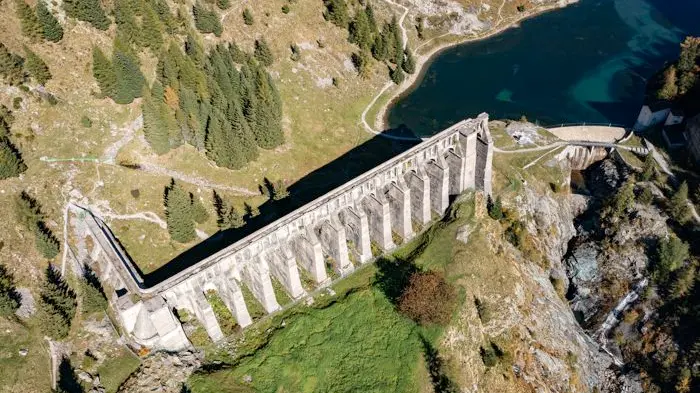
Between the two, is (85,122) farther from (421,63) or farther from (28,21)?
(421,63)

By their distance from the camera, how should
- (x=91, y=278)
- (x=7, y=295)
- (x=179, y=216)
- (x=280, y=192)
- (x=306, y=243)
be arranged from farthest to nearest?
(x=280, y=192) < (x=179, y=216) < (x=306, y=243) < (x=91, y=278) < (x=7, y=295)

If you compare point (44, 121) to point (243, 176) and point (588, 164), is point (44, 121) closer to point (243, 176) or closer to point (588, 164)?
point (243, 176)

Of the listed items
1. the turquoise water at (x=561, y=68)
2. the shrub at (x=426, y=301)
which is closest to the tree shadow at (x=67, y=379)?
the shrub at (x=426, y=301)

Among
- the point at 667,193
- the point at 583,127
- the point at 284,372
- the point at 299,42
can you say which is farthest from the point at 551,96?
the point at 284,372

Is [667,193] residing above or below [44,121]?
below

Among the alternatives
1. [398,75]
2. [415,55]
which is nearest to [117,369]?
[398,75]

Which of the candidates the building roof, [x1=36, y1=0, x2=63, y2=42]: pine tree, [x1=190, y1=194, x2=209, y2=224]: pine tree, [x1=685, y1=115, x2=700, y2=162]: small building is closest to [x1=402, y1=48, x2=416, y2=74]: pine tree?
[x1=685, y1=115, x2=700, y2=162]: small building

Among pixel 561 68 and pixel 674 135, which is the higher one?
pixel 561 68

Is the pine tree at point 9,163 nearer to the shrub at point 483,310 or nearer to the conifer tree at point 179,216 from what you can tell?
the conifer tree at point 179,216
